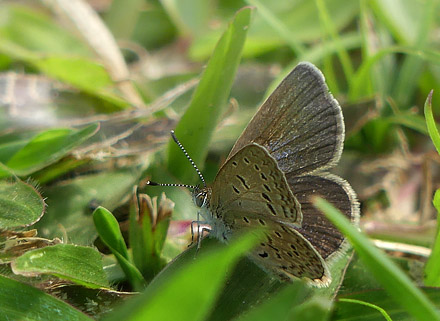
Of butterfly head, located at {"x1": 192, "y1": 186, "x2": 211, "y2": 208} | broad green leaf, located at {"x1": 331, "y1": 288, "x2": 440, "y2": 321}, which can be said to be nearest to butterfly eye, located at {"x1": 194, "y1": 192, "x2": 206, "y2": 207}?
butterfly head, located at {"x1": 192, "y1": 186, "x2": 211, "y2": 208}

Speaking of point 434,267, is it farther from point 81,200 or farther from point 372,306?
point 81,200

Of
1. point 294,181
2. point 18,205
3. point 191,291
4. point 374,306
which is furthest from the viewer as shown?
point 294,181

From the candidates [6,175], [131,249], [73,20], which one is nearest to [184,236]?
[131,249]

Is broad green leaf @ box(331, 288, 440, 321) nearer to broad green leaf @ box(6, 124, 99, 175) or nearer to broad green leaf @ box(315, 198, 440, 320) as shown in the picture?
broad green leaf @ box(315, 198, 440, 320)

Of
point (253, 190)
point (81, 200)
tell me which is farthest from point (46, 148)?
point (253, 190)

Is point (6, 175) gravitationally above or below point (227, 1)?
below

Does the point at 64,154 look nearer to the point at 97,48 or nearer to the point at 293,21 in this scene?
the point at 97,48
